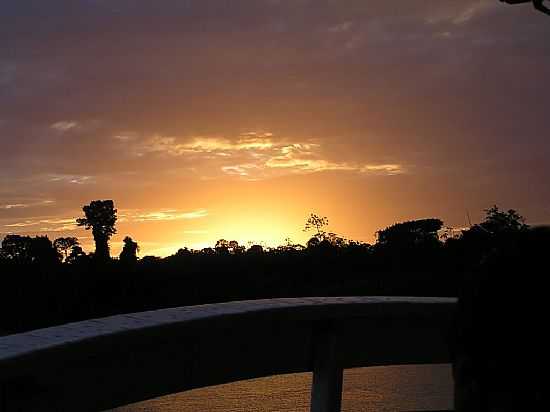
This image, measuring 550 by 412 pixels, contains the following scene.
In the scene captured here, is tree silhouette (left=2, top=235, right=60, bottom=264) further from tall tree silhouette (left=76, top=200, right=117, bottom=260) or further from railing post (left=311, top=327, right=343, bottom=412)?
Result: railing post (left=311, top=327, right=343, bottom=412)

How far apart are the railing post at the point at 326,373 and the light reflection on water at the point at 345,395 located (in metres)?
0.28

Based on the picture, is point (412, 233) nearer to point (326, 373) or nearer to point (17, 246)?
point (17, 246)

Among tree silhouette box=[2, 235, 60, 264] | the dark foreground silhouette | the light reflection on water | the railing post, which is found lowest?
the light reflection on water

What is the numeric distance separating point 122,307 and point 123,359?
25158 mm

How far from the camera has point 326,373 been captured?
1952mm

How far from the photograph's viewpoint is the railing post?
194cm

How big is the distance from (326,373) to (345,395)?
977mm

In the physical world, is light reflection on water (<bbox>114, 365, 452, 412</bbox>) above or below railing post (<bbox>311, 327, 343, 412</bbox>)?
below

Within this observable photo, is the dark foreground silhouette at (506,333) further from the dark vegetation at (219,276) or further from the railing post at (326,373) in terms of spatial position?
the dark vegetation at (219,276)

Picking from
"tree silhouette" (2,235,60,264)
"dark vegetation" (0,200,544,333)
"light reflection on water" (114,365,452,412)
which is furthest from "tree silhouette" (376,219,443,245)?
"light reflection on water" (114,365,452,412)

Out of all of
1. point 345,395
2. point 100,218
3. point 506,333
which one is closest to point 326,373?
point 345,395

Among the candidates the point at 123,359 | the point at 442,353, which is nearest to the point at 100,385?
Answer: the point at 123,359

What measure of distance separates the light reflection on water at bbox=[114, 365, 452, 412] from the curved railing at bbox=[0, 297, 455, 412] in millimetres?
338

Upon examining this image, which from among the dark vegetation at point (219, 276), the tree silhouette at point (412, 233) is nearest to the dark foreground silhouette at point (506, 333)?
the dark vegetation at point (219, 276)
